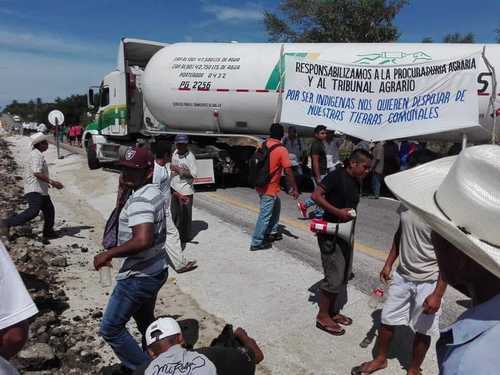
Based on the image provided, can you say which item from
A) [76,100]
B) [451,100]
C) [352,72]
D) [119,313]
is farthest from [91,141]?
[76,100]

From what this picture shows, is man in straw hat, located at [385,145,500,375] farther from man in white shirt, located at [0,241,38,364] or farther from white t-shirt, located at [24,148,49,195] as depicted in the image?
white t-shirt, located at [24,148,49,195]

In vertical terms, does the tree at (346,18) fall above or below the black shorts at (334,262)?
above

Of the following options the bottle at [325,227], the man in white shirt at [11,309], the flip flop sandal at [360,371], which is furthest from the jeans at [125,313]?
the flip flop sandal at [360,371]

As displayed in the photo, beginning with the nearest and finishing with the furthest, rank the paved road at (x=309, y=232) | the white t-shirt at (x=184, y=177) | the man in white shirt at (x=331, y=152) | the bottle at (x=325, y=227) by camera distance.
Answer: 1. the bottle at (x=325, y=227)
2. the paved road at (x=309, y=232)
3. the white t-shirt at (x=184, y=177)
4. the man in white shirt at (x=331, y=152)

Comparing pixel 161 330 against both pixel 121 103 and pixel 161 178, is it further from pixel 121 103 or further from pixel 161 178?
pixel 121 103

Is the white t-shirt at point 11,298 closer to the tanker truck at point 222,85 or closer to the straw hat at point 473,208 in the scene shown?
the straw hat at point 473,208

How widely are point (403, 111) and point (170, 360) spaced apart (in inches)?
234

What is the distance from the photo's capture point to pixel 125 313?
2910mm

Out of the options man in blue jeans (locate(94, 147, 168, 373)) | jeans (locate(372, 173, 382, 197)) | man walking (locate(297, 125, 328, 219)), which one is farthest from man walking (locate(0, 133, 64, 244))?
jeans (locate(372, 173, 382, 197))

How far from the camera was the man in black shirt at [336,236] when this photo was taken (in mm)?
3721

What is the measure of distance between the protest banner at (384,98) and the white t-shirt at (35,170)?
12.4ft

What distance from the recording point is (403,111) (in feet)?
22.4

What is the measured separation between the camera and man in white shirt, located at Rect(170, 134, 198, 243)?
6430 mm

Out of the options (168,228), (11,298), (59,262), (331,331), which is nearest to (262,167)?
(168,228)
